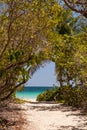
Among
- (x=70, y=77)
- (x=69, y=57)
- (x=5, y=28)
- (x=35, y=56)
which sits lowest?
(x=70, y=77)

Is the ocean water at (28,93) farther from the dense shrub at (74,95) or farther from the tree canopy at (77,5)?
the tree canopy at (77,5)

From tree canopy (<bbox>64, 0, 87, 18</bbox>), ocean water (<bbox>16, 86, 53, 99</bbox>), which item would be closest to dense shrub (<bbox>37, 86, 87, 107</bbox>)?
ocean water (<bbox>16, 86, 53, 99</bbox>)

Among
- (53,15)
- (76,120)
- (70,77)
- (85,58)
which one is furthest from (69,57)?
(53,15)

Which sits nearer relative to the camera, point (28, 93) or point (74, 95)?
point (74, 95)

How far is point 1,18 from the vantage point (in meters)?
11.4

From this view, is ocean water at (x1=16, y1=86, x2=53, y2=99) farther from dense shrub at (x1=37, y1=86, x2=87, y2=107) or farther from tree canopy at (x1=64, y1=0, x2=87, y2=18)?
tree canopy at (x1=64, y1=0, x2=87, y2=18)

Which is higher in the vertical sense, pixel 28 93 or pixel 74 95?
pixel 74 95

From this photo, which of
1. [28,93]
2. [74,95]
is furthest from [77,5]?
[28,93]

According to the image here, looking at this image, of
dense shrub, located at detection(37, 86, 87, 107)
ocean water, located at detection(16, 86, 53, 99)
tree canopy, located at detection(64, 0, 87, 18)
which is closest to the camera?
tree canopy, located at detection(64, 0, 87, 18)

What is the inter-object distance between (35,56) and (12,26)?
1.36 metres

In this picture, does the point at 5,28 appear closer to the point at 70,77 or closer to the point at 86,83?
the point at 86,83

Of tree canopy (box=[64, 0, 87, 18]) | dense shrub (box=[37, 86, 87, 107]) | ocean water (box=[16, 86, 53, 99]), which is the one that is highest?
tree canopy (box=[64, 0, 87, 18])

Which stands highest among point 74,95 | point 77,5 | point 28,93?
point 77,5

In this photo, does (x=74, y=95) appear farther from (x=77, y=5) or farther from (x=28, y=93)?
(x=28, y=93)
